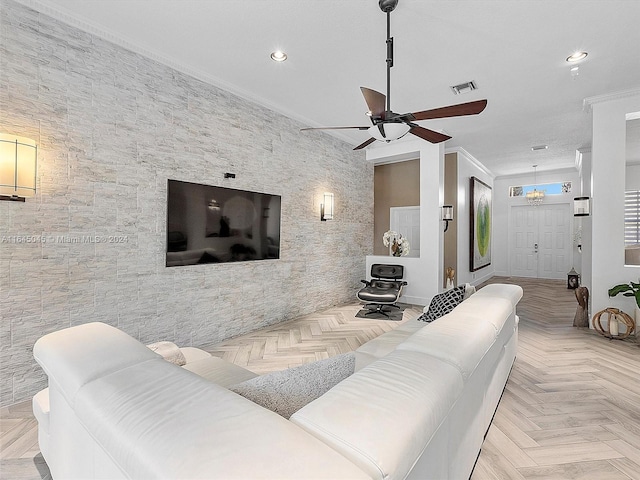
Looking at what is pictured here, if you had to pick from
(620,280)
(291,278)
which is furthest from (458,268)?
(291,278)

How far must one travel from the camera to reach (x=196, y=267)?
3549 millimetres

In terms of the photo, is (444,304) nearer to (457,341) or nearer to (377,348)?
(377,348)

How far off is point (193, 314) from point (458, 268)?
5447 millimetres

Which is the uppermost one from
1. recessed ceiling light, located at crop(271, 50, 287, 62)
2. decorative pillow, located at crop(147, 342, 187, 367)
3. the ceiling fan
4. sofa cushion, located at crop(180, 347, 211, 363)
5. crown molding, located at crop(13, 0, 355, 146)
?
recessed ceiling light, located at crop(271, 50, 287, 62)

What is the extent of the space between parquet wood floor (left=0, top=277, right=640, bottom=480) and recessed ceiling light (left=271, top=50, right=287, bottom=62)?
3033 millimetres

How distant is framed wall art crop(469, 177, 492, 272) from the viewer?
759 cm

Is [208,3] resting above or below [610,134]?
above

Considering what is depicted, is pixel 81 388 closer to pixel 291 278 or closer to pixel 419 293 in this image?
pixel 291 278

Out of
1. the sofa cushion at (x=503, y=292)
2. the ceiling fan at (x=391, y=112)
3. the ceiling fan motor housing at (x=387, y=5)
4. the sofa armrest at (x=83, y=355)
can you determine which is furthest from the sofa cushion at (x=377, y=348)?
the ceiling fan motor housing at (x=387, y=5)

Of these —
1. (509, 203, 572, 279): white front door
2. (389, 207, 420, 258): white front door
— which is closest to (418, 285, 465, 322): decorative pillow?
(389, 207, 420, 258): white front door

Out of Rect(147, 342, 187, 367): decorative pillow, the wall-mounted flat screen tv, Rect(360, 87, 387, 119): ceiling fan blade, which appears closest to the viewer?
Rect(147, 342, 187, 367): decorative pillow

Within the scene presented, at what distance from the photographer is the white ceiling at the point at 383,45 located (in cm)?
256

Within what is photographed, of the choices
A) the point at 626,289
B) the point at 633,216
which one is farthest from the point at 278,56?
the point at 633,216

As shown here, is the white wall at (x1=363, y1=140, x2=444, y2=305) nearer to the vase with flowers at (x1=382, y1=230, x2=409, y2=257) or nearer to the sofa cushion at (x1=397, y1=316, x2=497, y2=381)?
the vase with flowers at (x1=382, y1=230, x2=409, y2=257)
